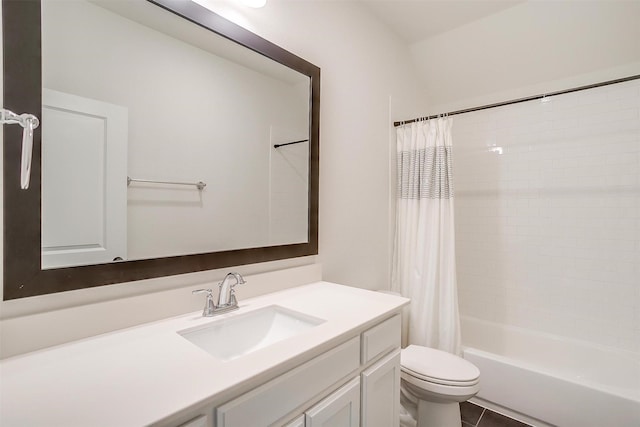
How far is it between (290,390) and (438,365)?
109 cm

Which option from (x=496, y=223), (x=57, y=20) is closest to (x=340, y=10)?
(x=57, y=20)

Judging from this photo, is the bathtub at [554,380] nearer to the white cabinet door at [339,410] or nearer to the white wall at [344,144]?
the white wall at [344,144]

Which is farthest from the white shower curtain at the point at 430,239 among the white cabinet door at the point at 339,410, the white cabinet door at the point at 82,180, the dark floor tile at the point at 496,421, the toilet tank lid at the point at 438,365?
the white cabinet door at the point at 82,180

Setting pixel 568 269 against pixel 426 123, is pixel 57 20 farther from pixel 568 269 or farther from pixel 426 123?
pixel 568 269

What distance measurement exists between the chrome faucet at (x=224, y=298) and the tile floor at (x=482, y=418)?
1.65 metres

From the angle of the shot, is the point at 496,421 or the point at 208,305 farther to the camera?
the point at 496,421

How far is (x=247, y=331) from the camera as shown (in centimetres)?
118

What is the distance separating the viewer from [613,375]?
1.99 metres

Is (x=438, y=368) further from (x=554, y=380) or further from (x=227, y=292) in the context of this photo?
(x=227, y=292)

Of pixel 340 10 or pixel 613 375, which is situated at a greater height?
pixel 340 10

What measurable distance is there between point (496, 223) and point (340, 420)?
2235 millimetres

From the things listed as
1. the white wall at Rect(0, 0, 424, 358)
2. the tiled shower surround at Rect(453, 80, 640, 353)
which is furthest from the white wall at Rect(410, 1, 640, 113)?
the white wall at Rect(0, 0, 424, 358)

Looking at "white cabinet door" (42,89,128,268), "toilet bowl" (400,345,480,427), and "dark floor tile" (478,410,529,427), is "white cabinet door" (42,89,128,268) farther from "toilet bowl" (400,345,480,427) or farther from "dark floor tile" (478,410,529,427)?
"dark floor tile" (478,410,529,427)

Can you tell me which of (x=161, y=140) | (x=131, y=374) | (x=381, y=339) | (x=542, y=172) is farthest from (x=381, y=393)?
(x=542, y=172)
